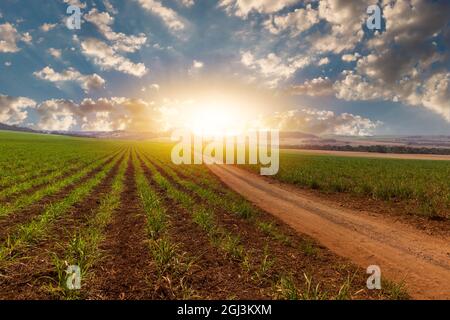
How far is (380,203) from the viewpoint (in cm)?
1670

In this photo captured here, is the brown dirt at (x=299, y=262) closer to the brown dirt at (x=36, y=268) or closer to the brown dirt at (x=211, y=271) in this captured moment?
the brown dirt at (x=211, y=271)

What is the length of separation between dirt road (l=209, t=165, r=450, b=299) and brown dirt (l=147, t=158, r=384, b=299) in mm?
688

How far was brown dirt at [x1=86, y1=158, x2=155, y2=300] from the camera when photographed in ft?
19.1

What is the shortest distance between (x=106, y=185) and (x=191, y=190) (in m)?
6.37

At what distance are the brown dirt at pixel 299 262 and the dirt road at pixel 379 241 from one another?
0.69 m

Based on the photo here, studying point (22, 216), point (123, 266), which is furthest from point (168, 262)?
point (22, 216)

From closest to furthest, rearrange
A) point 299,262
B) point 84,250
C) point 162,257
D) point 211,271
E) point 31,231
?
point 211,271, point 162,257, point 84,250, point 299,262, point 31,231

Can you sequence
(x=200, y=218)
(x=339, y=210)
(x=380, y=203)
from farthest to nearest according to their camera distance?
(x=380, y=203) → (x=339, y=210) → (x=200, y=218)

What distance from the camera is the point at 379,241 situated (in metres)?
10.0

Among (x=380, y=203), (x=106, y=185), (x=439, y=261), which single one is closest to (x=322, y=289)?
(x=439, y=261)

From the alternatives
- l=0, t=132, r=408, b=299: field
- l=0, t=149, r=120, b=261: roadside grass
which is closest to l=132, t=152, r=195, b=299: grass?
l=0, t=132, r=408, b=299: field

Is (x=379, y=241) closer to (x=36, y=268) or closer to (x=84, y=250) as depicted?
(x=84, y=250)

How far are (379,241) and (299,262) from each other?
14.1ft
